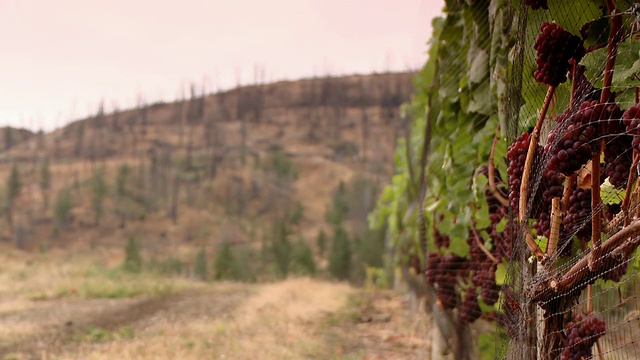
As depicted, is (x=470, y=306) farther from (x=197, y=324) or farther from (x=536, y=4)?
(x=197, y=324)

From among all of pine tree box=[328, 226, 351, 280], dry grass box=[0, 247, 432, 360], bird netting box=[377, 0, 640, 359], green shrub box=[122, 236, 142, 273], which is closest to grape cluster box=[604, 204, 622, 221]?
A: bird netting box=[377, 0, 640, 359]

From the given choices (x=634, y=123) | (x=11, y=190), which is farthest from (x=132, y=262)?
(x=634, y=123)

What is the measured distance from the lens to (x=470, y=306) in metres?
3.52

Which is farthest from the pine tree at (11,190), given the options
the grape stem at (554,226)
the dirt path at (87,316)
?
the grape stem at (554,226)

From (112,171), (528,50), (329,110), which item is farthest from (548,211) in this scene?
(329,110)

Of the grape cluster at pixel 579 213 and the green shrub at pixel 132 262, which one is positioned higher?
the grape cluster at pixel 579 213

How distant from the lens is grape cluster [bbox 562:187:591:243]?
1432mm

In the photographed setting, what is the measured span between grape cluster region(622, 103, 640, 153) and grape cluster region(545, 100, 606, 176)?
8 centimetres

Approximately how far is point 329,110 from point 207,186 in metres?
28.4

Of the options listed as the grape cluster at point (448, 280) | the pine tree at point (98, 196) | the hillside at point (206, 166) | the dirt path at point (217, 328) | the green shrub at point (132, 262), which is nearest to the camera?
the grape cluster at point (448, 280)

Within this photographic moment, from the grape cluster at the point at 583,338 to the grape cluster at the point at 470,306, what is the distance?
6.38ft

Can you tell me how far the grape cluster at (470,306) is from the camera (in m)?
3.46

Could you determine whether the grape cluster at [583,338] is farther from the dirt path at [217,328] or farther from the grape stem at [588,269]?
the dirt path at [217,328]

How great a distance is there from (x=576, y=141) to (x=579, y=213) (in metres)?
0.22
